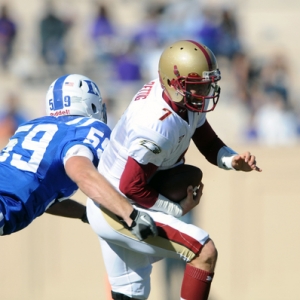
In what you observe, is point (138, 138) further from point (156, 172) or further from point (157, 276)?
point (157, 276)

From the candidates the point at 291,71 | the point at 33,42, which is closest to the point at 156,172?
the point at 33,42

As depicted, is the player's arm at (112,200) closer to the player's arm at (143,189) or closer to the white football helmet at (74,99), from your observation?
the player's arm at (143,189)

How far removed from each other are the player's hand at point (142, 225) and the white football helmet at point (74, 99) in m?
1.30

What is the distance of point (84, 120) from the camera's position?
521 centimetres

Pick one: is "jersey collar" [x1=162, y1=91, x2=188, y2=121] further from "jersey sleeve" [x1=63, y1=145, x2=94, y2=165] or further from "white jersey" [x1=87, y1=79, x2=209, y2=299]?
"jersey sleeve" [x1=63, y1=145, x2=94, y2=165]

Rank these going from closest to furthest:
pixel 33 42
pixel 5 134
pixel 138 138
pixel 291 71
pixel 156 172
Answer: pixel 138 138 < pixel 156 172 < pixel 5 134 < pixel 33 42 < pixel 291 71

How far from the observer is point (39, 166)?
197 inches

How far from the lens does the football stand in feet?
15.2

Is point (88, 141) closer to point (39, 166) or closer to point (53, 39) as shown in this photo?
point (39, 166)

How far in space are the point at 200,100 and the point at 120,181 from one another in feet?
2.19

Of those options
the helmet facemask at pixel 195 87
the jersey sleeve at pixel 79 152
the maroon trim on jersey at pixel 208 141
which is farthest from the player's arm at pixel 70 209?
the helmet facemask at pixel 195 87

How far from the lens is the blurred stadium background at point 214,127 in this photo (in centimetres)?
807

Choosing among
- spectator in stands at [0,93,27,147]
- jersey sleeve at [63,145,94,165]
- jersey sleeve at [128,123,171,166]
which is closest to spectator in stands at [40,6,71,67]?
spectator in stands at [0,93,27,147]

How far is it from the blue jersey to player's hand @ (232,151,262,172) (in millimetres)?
855
